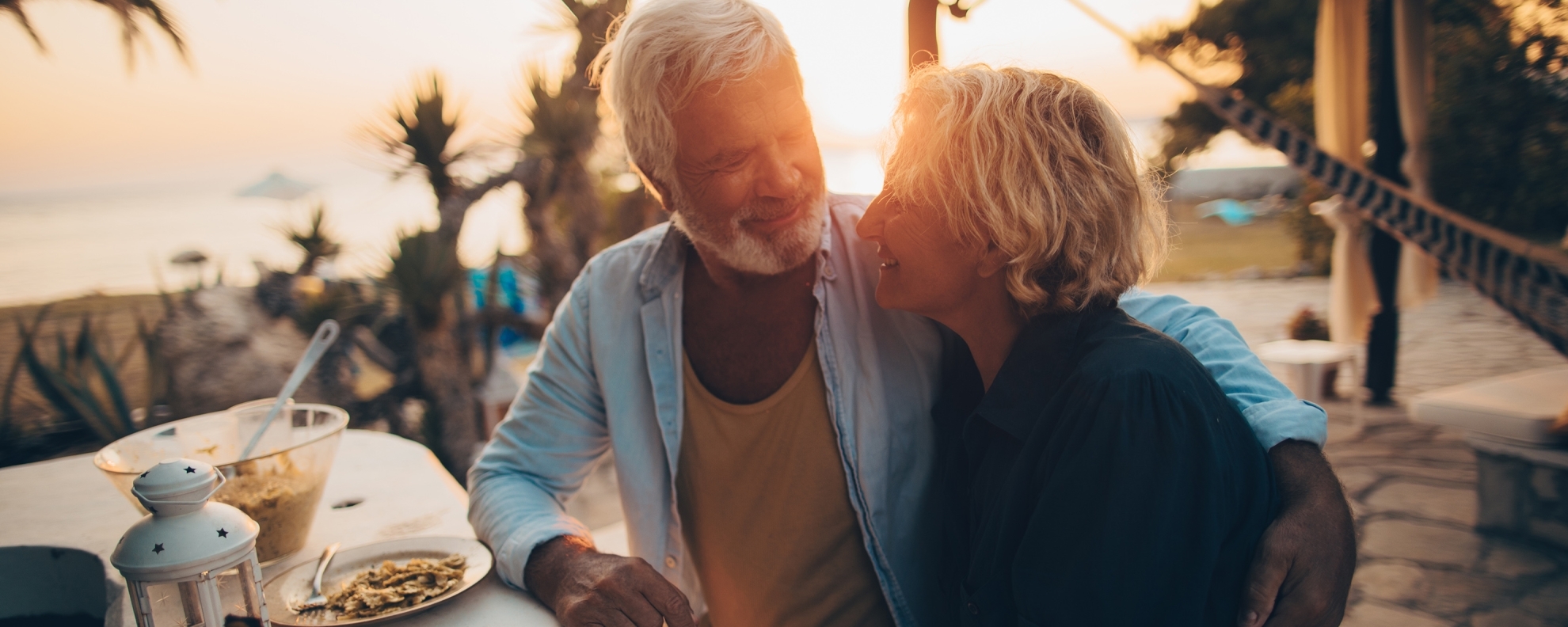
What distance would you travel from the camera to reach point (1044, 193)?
4.04 feet

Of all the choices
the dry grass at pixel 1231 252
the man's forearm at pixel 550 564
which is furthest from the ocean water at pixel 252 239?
the dry grass at pixel 1231 252

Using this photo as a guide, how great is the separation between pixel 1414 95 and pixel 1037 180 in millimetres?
6089

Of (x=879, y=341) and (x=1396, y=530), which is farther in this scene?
(x=1396, y=530)

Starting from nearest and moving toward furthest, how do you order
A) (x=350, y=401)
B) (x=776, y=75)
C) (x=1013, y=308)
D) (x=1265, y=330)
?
(x=1013, y=308), (x=776, y=75), (x=350, y=401), (x=1265, y=330)

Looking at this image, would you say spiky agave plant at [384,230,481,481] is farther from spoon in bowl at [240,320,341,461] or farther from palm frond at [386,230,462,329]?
spoon in bowl at [240,320,341,461]

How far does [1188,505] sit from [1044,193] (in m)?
0.50

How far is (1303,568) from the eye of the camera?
1.11 m

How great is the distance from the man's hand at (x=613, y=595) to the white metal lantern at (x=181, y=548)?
1.53 ft

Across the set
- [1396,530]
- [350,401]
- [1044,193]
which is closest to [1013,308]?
[1044,193]

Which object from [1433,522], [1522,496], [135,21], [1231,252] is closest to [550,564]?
[135,21]

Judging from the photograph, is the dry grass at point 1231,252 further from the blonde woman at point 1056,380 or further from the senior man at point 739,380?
the blonde woman at point 1056,380

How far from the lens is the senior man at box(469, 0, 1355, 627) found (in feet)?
5.34

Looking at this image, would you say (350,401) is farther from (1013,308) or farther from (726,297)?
(1013,308)

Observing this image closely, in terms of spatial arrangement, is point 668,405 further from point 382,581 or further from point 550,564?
point 382,581
